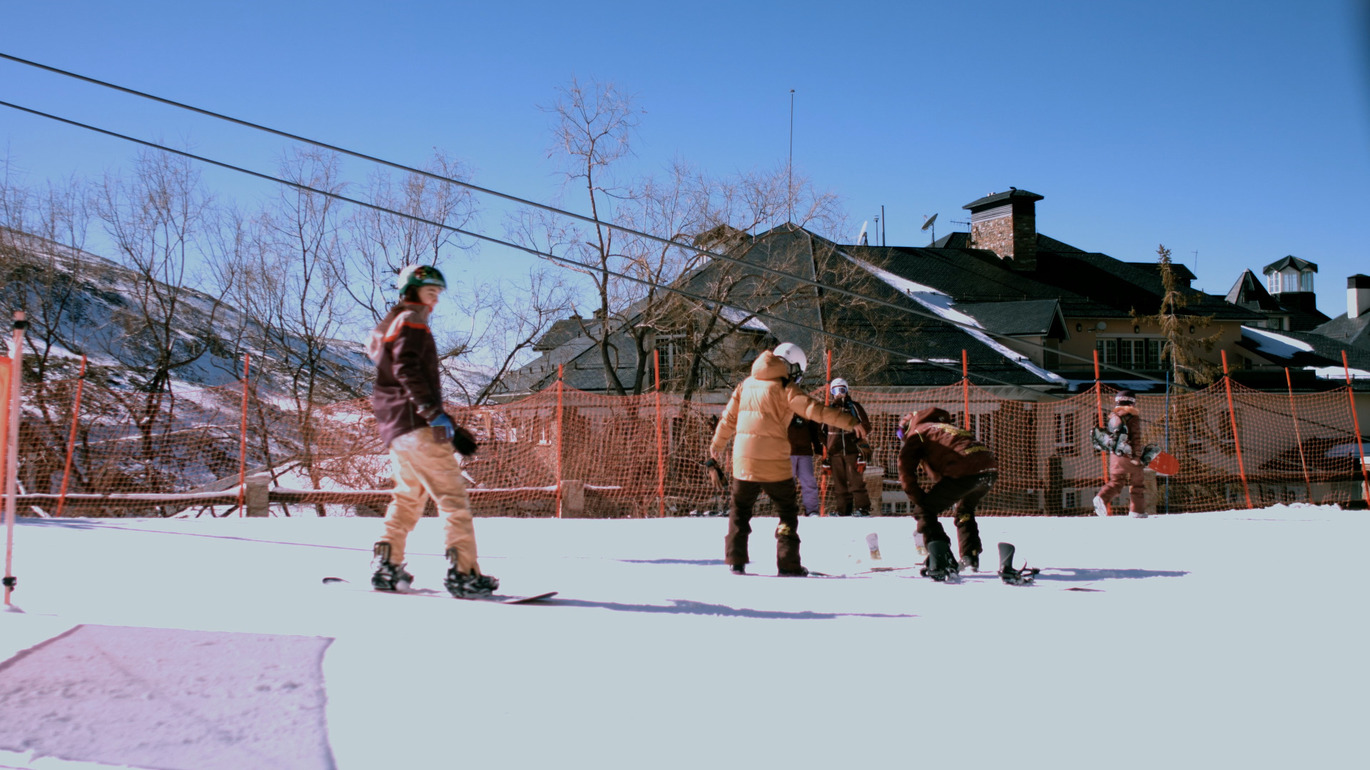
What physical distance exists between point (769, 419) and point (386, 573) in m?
2.58

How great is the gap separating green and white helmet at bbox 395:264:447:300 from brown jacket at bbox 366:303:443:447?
93 mm

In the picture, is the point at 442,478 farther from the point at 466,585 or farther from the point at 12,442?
the point at 12,442

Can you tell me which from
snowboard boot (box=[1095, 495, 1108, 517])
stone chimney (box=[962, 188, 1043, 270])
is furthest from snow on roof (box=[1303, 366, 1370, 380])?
snowboard boot (box=[1095, 495, 1108, 517])

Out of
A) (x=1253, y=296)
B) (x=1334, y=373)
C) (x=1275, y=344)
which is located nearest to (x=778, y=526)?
(x=1334, y=373)

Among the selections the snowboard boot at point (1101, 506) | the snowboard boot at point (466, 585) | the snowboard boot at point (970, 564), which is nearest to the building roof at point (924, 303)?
the snowboard boot at point (1101, 506)

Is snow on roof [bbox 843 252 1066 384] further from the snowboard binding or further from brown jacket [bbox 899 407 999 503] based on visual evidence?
the snowboard binding

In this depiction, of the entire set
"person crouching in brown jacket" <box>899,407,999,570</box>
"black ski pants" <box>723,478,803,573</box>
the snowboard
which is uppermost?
"person crouching in brown jacket" <box>899,407,999,570</box>

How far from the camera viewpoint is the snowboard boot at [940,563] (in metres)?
6.17

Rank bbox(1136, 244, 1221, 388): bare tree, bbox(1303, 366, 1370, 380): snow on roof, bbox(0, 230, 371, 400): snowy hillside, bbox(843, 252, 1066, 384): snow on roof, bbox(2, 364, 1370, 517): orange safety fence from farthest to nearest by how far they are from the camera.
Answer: bbox(1303, 366, 1370, 380): snow on roof < bbox(1136, 244, 1221, 388): bare tree < bbox(843, 252, 1066, 384): snow on roof < bbox(0, 230, 371, 400): snowy hillside < bbox(2, 364, 1370, 517): orange safety fence

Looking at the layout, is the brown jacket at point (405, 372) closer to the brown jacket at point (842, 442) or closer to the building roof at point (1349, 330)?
the brown jacket at point (842, 442)

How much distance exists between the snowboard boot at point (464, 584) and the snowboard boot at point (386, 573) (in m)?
0.32

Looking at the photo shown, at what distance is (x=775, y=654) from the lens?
4027mm

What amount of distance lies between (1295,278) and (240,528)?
7760cm

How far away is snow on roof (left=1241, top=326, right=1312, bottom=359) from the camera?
36.4 meters
